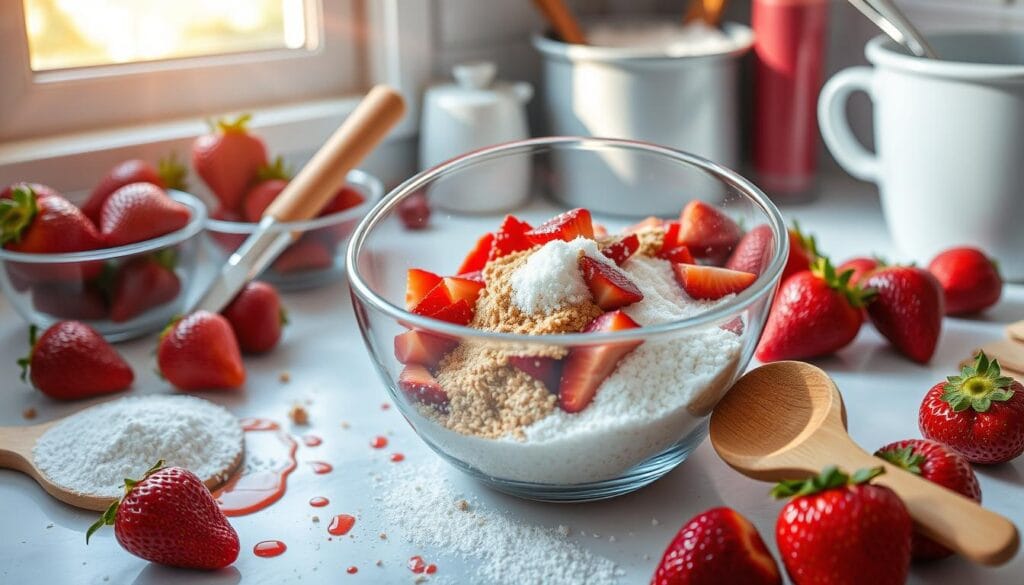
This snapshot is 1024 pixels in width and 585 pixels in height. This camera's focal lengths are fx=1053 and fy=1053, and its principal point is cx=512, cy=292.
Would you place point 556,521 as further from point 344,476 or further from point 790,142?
point 790,142

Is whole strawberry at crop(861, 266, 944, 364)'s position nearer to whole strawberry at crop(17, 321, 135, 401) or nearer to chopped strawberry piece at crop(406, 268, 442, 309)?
chopped strawberry piece at crop(406, 268, 442, 309)

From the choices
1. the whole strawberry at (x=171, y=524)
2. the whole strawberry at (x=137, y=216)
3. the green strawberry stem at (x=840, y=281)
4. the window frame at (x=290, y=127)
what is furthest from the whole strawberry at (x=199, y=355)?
the green strawberry stem at (x=840, y=281)

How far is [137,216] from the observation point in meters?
1.08

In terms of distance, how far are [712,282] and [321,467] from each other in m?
0.36

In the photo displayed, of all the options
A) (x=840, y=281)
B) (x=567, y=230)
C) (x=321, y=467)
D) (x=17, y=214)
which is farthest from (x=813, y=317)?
(x=17, y=214)

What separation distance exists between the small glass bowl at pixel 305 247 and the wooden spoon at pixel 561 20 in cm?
36

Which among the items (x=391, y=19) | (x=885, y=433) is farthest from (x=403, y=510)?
(x=391, y=19)

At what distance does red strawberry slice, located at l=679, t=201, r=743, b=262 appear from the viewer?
0.98m

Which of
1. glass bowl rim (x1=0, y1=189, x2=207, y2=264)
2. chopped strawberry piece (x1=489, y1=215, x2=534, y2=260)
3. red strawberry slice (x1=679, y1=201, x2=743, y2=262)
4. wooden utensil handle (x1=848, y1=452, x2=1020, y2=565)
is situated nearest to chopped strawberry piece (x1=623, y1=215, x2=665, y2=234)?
red strawberry slice (x1=679, y1=201, x2=743, y2=262)

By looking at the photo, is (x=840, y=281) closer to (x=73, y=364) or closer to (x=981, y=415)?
(x=981, y=415)

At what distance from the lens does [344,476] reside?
0.87m

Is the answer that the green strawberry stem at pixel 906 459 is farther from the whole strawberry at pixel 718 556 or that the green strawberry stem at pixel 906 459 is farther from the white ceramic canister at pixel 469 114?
the white ceramic canister at pixel 469 114

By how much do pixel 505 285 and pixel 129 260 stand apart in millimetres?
461

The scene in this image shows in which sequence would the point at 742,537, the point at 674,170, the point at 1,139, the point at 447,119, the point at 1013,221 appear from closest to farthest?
1. the point at 742,537
2. the point at 674,170
3. the point at 1013,221
4. the point at 1,139
5. the point at 447,119
